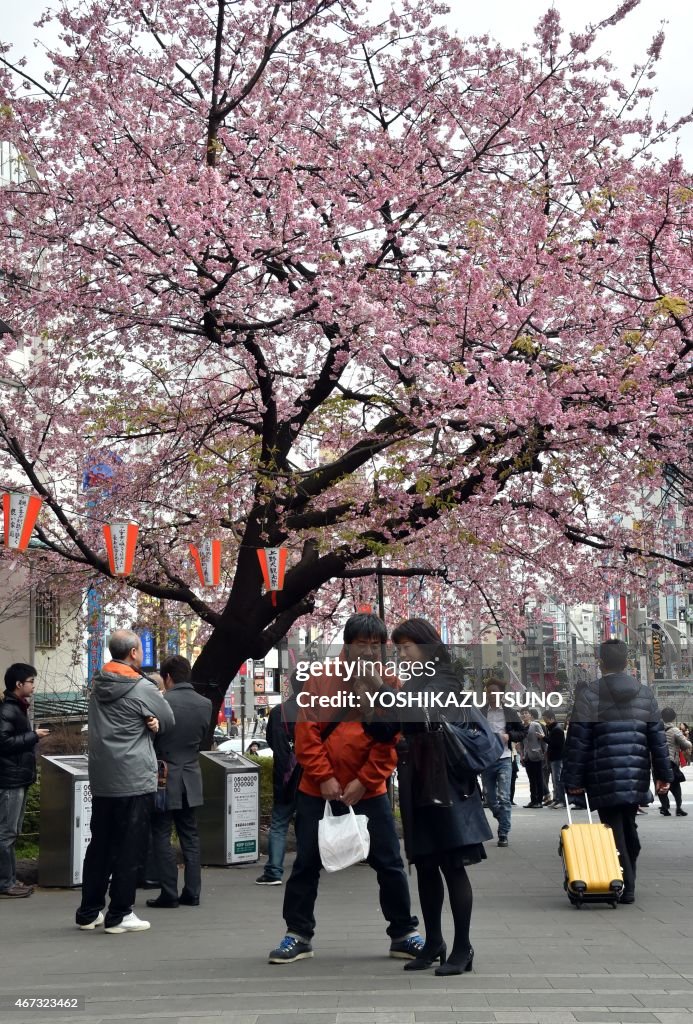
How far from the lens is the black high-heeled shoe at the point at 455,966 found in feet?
21.2

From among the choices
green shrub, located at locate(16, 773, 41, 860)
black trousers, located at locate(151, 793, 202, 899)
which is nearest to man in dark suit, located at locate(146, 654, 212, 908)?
black trousers, located at locate(151, 793, 202, 899)

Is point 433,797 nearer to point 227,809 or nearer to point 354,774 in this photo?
point 354,774

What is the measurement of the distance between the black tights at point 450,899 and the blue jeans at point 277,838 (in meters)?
4.22

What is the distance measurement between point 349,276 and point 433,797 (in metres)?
7.38

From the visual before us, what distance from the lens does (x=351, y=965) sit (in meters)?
6.94

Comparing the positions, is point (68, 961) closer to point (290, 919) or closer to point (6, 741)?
point (290, 919)

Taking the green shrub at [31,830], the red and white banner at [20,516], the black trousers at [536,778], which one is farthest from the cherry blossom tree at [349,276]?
the black trousers at [536,778]

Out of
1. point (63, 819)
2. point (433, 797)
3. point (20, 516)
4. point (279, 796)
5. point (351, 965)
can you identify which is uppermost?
point (20, 516)

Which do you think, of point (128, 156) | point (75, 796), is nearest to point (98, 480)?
point (128, 156)

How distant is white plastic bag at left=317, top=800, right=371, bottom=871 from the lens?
22.1 feet

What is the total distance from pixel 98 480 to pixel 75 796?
264 inches

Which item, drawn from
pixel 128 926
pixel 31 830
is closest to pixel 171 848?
pixel 128 926

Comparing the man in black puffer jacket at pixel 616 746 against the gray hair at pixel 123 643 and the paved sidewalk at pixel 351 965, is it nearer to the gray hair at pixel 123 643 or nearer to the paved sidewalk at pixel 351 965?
the paved sidewalk at pixel 351 965

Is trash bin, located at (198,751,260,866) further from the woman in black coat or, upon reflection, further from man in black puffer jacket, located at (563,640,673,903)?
the woman in black coat
